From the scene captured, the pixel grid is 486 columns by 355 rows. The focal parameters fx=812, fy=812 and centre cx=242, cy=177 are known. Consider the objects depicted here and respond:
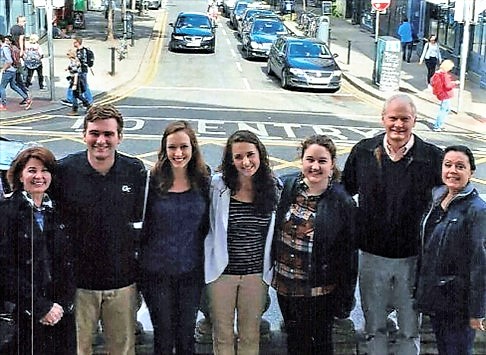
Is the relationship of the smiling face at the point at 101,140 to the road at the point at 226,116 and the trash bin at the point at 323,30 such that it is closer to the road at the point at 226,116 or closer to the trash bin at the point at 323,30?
the road at the point at 226,116

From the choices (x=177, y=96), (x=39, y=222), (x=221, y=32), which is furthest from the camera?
(x=221, y=32)

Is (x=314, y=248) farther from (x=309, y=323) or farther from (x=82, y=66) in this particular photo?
(x=82, y=66)

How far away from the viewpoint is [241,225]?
3.85 meters

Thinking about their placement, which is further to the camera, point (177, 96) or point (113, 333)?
point (177, 96)

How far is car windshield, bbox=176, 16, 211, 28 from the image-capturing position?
2575cm

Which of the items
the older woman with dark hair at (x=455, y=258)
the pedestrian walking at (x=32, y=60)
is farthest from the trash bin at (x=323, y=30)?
the older woman with dark hair at (x=455, y=258)

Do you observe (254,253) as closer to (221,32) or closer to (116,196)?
(116,196)

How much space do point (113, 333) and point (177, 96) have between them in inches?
523

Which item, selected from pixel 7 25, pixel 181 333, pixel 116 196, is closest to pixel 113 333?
pixel 181 333

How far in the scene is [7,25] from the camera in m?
21.3

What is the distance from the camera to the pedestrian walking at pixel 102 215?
370 cm

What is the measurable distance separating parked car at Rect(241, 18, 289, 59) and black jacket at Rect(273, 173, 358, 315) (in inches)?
797

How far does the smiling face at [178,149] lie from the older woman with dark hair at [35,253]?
54cm

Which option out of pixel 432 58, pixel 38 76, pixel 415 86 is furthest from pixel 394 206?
pixel 432 58
